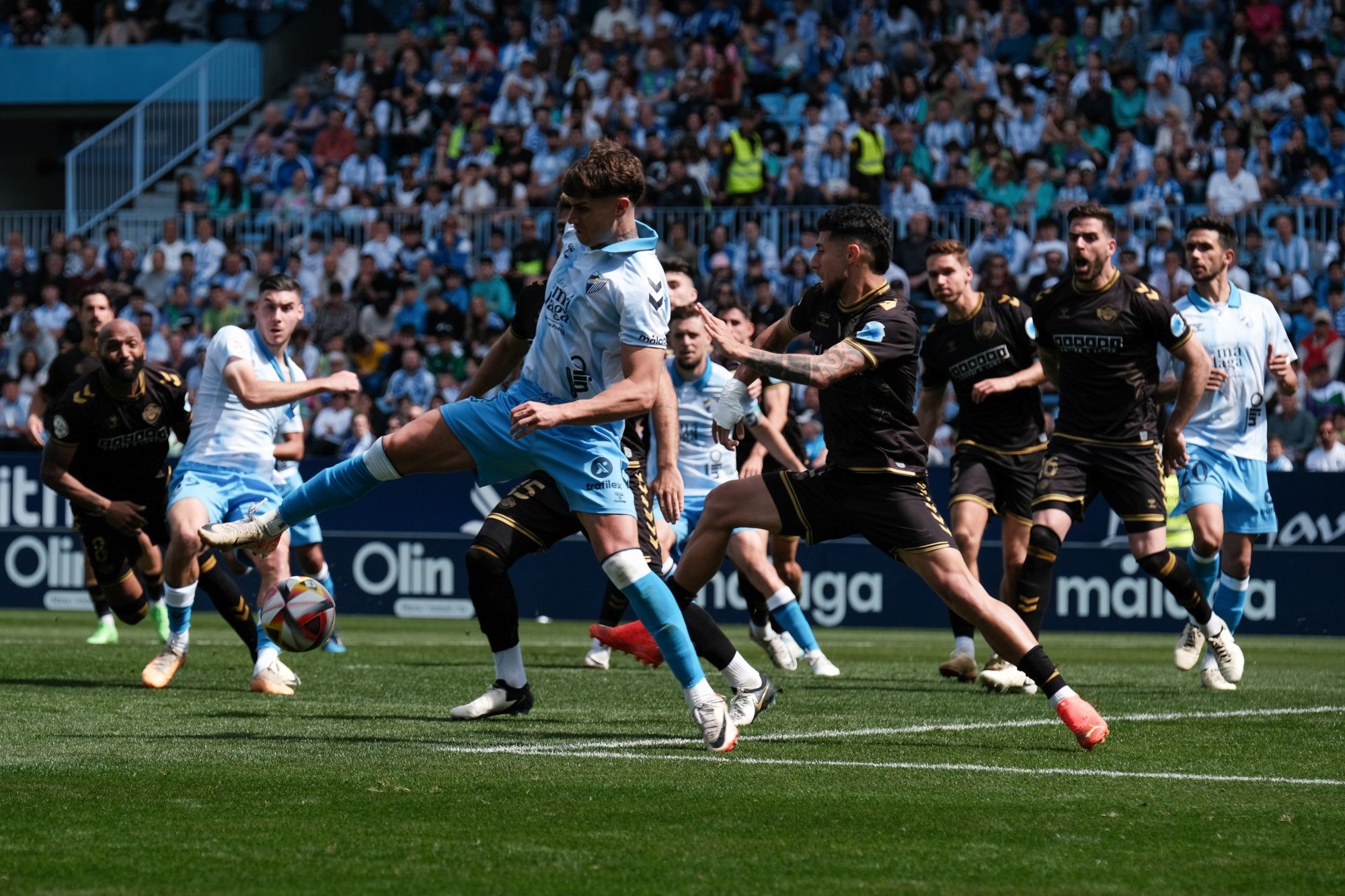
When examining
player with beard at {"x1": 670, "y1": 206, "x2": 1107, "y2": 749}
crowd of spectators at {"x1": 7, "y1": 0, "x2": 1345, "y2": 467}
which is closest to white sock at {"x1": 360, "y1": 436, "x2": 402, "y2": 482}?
player with beard at {"x1": 670, "y1": 206, "x2": 1107, "y2": 749}

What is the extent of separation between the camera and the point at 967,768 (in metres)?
6.90

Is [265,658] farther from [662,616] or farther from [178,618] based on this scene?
[662,616]

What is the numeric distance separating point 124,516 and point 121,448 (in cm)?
39

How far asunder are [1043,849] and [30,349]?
77.6 feet

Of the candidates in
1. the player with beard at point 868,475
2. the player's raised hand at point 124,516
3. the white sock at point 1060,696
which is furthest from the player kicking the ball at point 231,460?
the white sock at point 1060,696

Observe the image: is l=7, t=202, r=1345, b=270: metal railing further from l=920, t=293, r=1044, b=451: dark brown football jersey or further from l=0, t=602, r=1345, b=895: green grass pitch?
l=0, t=602, r=1345, b=895: green grass pitch

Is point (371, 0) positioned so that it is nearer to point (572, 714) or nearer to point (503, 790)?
point (572, 714)

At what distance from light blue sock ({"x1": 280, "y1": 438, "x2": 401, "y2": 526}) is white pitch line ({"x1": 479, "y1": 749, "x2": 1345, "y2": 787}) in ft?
3.99

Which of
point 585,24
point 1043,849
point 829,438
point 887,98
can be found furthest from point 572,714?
point 585,24

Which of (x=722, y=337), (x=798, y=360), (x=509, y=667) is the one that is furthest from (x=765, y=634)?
(x=722, y=337)

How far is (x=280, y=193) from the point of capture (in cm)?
2973

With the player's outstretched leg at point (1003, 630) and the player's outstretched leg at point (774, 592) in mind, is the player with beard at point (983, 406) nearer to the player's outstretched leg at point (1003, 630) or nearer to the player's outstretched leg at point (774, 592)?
the player's outstretched leg at point (774, 592)

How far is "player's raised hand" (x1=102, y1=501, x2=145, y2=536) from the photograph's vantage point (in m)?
10.8

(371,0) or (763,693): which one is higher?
(371,0)
